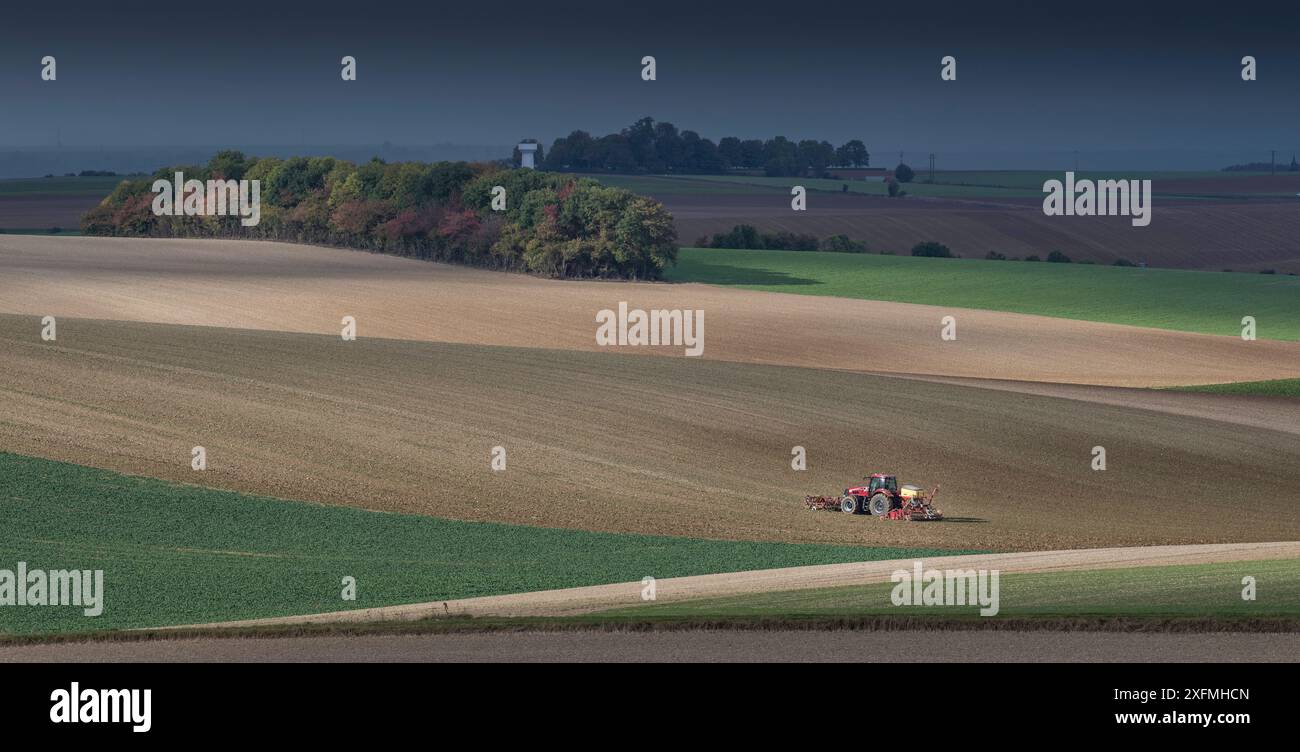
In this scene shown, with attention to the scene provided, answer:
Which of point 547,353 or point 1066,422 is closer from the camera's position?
point 1066,422

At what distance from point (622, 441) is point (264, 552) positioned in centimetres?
1355

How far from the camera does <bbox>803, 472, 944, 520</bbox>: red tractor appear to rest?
33969 millimetres

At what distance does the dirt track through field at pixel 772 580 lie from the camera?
852 inches

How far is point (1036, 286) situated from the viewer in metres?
95.6

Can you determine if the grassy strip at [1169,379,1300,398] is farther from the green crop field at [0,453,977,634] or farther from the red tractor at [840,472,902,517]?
the green crop field at [0,453,977,634]

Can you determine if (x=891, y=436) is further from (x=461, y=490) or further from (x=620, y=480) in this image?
(x=461, y=490)

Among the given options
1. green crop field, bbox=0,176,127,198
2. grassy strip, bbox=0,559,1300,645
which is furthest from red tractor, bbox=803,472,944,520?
green crop field, bbox=0,176,127,198

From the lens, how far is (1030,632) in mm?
19969

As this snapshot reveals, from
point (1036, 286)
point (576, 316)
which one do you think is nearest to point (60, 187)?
point (576, 316)

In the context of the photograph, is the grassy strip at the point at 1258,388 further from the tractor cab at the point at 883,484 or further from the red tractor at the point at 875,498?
the red tractor at the point at 875,498

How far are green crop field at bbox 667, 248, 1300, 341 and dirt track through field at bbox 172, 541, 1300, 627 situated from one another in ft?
167

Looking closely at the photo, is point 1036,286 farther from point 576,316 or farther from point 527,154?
point 527,154

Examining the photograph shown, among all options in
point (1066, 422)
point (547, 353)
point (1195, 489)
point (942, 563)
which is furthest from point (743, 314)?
point (942, 563)

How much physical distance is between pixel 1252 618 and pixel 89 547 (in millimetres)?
19199
